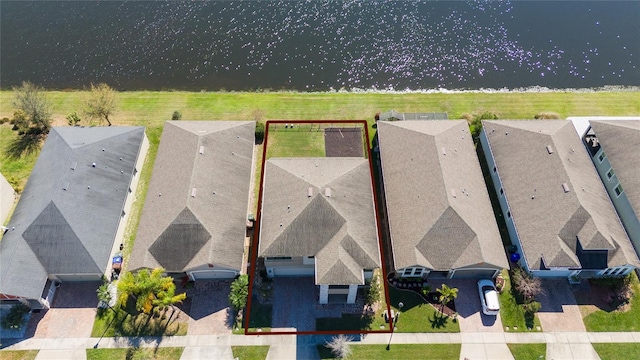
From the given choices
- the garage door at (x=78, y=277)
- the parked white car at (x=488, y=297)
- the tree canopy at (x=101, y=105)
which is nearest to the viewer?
the parked white car at (x=488, y=297)

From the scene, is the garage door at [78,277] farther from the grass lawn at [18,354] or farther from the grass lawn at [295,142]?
the grass lawn at [295,142]

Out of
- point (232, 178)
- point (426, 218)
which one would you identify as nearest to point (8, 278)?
point (232, 178)

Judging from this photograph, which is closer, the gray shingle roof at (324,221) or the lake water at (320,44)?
the gray shingle roof at (324,221)

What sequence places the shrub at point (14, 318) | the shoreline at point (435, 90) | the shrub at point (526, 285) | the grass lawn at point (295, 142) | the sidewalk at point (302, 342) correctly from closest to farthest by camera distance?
the sidewalk at point (302, 342)
the shrub at point (14, 318)
the shrub at point (526, 285)
the grass lawn at point (295, 142)
the shoreline at point (435, 90)

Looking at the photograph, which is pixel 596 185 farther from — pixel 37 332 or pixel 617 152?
pixel 37 332

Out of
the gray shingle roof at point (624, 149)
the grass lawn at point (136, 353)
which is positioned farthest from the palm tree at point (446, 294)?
the grass lawn at point (136, 353)

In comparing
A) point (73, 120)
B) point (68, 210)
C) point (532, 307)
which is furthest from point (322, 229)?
point (73, 120)

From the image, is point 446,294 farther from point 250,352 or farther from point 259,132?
point 259,132

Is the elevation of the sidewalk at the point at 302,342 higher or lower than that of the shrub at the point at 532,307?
lower
